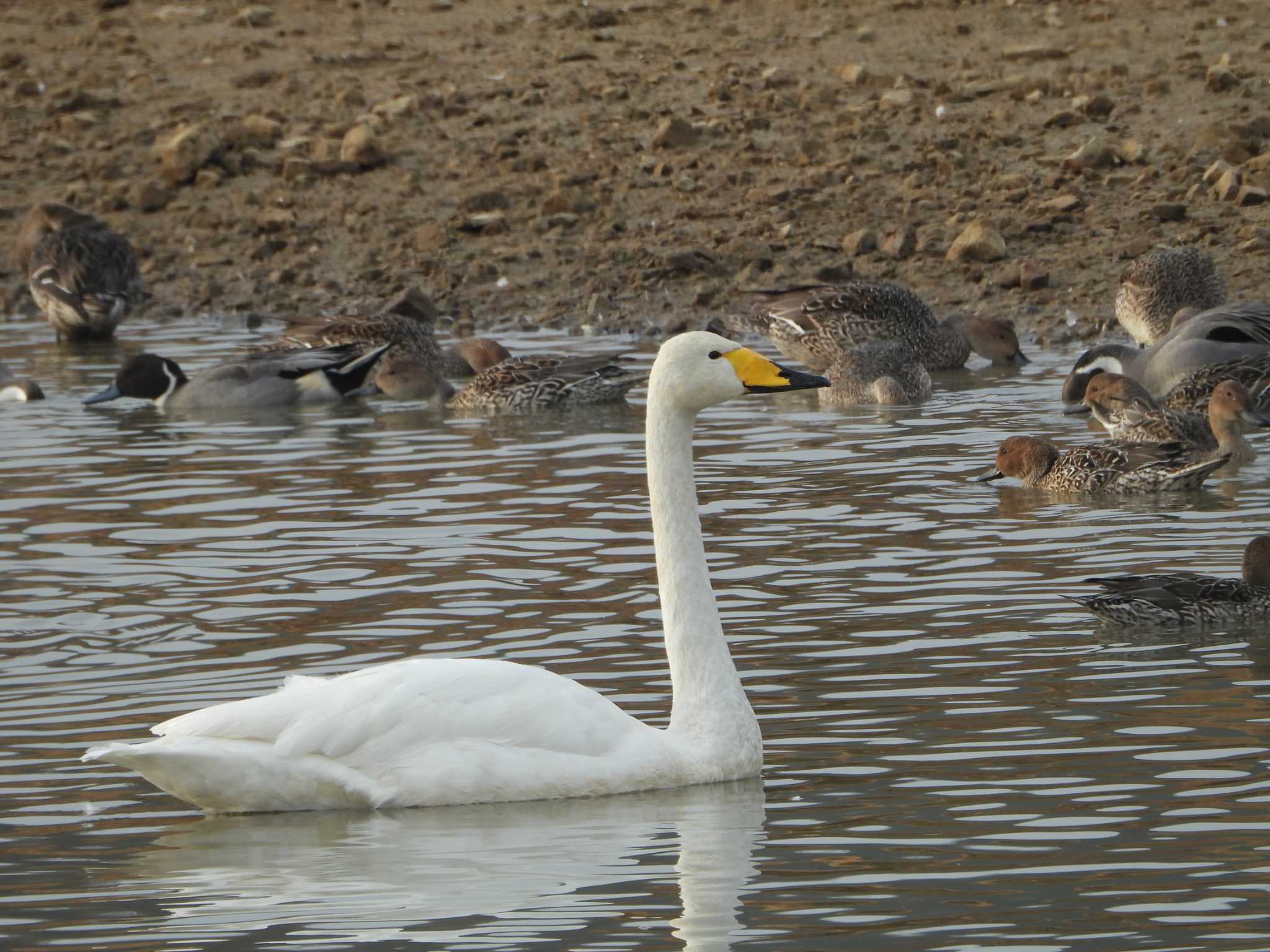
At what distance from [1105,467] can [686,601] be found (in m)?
4.97

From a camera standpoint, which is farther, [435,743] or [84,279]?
[84,279]

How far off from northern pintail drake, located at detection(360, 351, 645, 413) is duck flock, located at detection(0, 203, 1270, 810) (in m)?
0.01

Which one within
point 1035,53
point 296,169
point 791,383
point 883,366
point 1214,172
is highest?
point 1035,53

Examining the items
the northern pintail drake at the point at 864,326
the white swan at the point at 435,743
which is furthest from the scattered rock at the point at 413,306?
the white swan at the point at 435,743

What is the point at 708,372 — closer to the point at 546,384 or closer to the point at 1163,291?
the point at 546,384

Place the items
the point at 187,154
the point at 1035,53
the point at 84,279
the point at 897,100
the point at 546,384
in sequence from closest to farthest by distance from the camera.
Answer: the point at 546,384, the point at 84,279, the point at 897,100, the point at 1035,53, the point at 187,154

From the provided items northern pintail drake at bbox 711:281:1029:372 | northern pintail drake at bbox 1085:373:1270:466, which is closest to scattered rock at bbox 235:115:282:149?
northern pintail drake at bbox 711:281:1029:372

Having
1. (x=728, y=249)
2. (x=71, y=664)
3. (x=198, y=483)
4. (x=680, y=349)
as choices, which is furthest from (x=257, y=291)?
(x=680, y=349)

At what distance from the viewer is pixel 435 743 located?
279 inches

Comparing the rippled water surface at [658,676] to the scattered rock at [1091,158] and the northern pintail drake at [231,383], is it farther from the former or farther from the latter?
the scattered rock at [1091,158]

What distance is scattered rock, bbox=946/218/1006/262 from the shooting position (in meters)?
18.3

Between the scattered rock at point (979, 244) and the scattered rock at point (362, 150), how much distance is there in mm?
5766

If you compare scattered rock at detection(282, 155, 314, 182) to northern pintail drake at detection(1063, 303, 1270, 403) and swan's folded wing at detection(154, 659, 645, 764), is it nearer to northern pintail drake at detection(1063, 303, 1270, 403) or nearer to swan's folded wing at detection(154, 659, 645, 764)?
northern pintail drake at detection(1063, 303, 1270, 403)

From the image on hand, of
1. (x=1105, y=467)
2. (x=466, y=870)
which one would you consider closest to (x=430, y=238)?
(x=1105, y=467)
